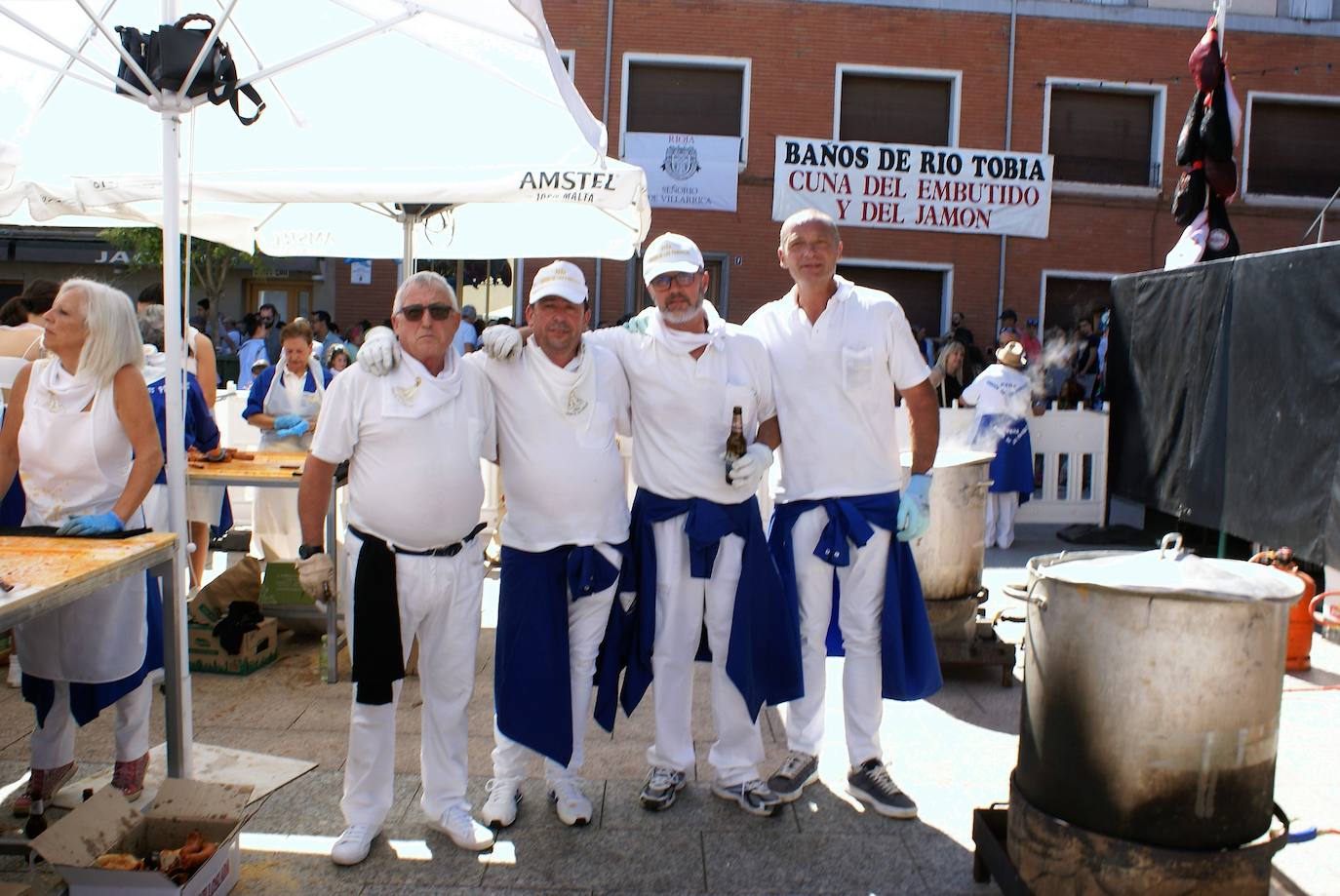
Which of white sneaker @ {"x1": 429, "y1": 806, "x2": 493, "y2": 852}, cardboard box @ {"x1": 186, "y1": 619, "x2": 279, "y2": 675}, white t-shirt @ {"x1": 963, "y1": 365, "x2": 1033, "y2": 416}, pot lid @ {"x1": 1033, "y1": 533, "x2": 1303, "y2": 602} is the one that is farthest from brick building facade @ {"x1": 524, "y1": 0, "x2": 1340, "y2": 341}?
pot lid @ {"x1": 1033, "y1": 533, "x2": 1303, "y2": 602}

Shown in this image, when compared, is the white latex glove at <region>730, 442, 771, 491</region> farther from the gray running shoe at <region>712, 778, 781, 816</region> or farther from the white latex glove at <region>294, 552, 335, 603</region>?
the white latex glove at <region>294, 552, 335, 603</region>

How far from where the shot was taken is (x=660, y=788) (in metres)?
3.89

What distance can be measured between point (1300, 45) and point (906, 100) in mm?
7089

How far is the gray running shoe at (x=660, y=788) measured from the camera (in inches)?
152

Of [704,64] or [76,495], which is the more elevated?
[704,64]

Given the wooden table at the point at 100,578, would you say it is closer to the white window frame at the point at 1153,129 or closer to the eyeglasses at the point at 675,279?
the eyeglasses at the point at 675,279

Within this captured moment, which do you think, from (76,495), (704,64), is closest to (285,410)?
(76,495)

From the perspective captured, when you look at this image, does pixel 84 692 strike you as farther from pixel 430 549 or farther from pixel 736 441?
pixel 736 441

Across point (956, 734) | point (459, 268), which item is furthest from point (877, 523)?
point (459, 268)

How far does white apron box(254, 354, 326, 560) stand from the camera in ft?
23.5

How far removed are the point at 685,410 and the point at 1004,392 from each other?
629cm

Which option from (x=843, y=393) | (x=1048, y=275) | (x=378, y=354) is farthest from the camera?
(x=1048, y=275)

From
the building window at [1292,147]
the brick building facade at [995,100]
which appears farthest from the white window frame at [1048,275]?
the building window at [1292,147]

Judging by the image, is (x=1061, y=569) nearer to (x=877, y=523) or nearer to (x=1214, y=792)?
(x=1214, y=792)
